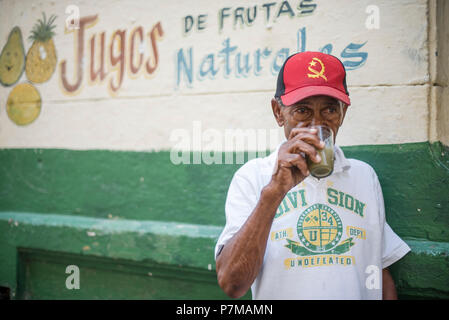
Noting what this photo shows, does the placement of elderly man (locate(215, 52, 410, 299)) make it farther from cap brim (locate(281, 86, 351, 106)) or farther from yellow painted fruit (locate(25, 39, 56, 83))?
yellow painted fruit (locate(25, 39, 56, 83))

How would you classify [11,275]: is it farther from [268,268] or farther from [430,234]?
[430,234]

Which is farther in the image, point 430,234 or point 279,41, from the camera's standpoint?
point 279,41

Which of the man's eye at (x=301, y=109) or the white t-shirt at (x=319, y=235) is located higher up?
the man's eye at (x=301, y=109)

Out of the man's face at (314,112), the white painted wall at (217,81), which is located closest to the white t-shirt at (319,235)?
the man's face at (314,112)

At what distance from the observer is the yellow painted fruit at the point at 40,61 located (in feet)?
10.4

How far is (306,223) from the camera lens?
65.2 inches

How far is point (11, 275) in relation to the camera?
3039mm

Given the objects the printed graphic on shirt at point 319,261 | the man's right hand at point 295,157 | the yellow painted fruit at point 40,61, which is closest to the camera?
the man's right hand at point 295,157

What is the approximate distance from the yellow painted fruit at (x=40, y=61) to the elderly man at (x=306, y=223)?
226 centimetres

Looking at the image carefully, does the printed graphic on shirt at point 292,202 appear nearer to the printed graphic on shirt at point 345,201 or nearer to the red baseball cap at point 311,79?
the printed graphic on shirt at point 345,201

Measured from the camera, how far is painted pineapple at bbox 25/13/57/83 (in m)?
3.16

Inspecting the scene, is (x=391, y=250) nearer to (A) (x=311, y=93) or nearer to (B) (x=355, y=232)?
(B) (x=355, y=232)
